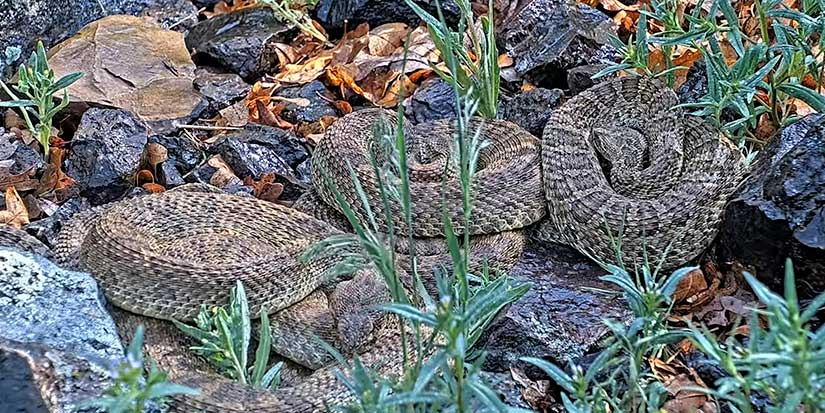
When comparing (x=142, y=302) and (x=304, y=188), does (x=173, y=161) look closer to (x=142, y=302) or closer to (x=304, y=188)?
(x=304, y=188)

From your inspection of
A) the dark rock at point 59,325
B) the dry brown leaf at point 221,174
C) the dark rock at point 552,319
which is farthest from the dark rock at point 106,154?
the dark rock at point 552,319

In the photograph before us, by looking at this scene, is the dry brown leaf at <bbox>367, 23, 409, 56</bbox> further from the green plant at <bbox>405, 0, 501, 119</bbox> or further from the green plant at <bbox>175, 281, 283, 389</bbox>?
the green plant at <bbox>175, 281, 283, 389</bbox>

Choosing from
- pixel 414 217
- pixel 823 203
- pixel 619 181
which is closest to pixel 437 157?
pixel 414 217

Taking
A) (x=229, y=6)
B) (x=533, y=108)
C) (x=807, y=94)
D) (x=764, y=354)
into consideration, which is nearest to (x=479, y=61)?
(x=533, y=108)

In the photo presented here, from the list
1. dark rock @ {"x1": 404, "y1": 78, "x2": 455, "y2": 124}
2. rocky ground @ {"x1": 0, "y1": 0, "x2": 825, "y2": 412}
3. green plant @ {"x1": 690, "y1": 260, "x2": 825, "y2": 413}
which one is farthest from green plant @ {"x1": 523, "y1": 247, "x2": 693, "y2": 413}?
dark rock @ {"x1": 404, "y1": 78, "x2": 455, "y2": 124}

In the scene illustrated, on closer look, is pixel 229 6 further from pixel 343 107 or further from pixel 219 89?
pixel 343 107

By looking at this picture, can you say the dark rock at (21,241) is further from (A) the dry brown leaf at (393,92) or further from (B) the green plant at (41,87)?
(A) the dry brown leaf at (393,92)
